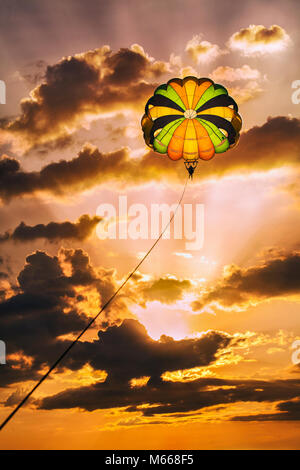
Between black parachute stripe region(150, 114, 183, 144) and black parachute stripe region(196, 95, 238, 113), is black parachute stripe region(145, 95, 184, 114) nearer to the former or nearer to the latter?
black parachute stripe region(150, 114, 183, 144)

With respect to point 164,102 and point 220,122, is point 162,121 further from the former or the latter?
point 220,122

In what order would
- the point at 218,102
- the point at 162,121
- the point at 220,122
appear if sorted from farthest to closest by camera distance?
the point at 162,121 → the point at 220,122 → the point at 218,102

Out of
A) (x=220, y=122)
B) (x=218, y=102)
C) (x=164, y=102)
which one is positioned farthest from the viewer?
(x=220, y=122)

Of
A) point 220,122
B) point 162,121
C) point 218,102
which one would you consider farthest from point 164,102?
point 220,122

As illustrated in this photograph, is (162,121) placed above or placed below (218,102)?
below

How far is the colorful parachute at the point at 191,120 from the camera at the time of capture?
2933cm

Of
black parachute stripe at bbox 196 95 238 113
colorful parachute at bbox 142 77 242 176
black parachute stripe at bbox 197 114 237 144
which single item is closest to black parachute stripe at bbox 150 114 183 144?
colorful parachute at bbox 142 77 242 176

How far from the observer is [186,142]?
3031 cm

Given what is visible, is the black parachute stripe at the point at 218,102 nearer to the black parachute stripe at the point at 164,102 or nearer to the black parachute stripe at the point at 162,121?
the black parachute stripe at the point at 164,102

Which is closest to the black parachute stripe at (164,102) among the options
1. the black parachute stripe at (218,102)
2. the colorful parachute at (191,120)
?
the colorful parachute at (191,120)

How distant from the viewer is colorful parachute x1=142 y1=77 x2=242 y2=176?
96.2 ft

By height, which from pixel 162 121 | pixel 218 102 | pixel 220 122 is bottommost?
pixel 220 122

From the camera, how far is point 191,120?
3014 cm
